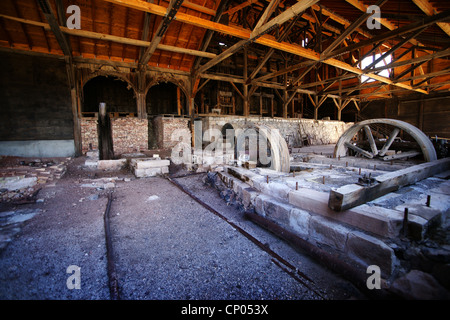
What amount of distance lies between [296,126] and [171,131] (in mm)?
10052

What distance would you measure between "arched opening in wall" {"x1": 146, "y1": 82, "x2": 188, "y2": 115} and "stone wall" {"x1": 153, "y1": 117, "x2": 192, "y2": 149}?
17.1ft

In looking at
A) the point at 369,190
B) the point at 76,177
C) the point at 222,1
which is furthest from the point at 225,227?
the point at 222,1

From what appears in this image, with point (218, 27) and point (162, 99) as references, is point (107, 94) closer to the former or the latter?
Result: point (162, 99)

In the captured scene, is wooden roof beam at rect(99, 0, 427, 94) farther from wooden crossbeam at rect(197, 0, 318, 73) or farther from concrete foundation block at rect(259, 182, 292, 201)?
concrete foundation block at rect(259, 182, 292, 201)

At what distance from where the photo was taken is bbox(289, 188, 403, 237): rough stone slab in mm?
2014

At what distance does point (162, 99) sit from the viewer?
55.6 feet

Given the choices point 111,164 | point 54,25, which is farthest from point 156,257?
point 54,25

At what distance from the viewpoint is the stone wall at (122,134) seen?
9.66 meters

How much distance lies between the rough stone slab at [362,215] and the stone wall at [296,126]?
31.4 ft

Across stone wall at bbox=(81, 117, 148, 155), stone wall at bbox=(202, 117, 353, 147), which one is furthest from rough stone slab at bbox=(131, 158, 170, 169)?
stone wall at bbox=(202, 117, 353, 147)

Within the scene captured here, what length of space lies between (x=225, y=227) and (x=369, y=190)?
2.18 meters
